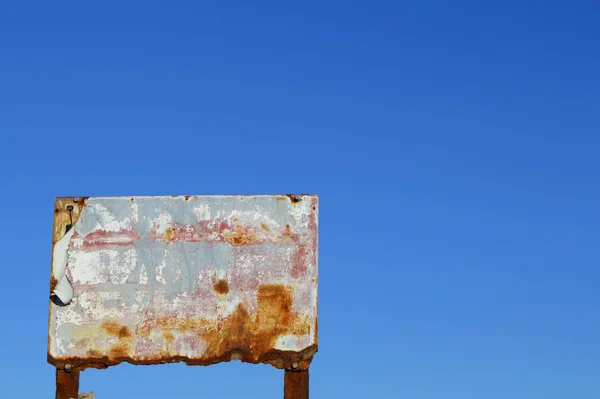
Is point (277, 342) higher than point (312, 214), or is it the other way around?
point (312, 214)

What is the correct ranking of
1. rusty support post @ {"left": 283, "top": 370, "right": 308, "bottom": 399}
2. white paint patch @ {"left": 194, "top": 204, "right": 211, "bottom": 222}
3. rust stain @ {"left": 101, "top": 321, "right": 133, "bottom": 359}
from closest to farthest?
1. rusty support post @ {"left": 283, "top": 370, "right": 308, "bottom": 399}
2. rust stain @ {"left": 101, "top": 321, "right": 133, "bottom": 359}
3. white paint patch @ {"left": 194, "top": 204, "right": 211, "bottom": 222}

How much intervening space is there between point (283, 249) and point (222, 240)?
1.62 feet

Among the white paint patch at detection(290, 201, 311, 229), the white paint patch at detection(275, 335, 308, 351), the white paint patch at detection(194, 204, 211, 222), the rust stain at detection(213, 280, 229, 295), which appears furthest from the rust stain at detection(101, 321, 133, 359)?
the white paint patch at detection(290, 201, 311, 229)

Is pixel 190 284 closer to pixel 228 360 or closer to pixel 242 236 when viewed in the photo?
pixel 242 236

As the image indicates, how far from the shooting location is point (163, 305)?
8391 millimetres

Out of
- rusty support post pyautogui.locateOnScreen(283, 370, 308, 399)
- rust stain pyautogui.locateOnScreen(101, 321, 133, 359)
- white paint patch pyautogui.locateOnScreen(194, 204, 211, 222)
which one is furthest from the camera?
white paint patch pyautogui.locateOnScreen(194, 204, 211, 222)

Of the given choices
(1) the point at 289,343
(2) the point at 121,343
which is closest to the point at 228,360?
(1) the point at 289,343

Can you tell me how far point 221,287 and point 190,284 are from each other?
247mm

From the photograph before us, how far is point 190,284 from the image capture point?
840cm

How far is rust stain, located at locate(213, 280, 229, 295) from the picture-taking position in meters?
8.38

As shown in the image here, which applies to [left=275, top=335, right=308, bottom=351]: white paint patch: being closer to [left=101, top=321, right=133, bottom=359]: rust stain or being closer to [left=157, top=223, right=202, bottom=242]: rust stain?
[left=157, top=223, right=202, bottom=242]: rust stain

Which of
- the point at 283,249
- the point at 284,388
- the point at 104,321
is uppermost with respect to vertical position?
the point at 283,249

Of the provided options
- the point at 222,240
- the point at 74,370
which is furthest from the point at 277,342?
the point at 74,370

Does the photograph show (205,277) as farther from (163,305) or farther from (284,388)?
(284,388)
